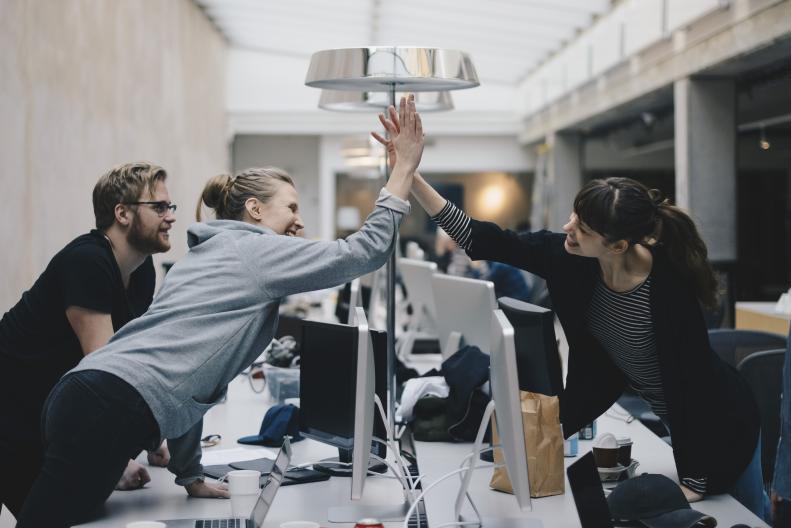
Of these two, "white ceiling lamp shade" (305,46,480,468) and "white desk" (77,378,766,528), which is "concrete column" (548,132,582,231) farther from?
"white desk" (77,378,766,528)

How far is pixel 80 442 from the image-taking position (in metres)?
2.13

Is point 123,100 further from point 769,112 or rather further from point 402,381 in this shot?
point 769,112

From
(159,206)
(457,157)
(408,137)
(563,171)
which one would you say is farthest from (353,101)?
(457,157)

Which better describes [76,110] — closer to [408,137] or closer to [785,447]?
[408,137]

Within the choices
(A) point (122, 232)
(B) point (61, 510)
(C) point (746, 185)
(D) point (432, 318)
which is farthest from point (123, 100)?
(C) point (746, 185)

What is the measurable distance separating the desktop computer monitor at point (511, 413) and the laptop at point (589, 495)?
9.6 inches

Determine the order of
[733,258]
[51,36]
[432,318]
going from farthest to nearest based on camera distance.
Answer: [733,258], [51,36], [432,318]

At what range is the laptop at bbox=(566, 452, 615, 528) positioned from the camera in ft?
7.07

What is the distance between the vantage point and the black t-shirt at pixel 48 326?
8.33 ft

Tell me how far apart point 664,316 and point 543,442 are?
0.47 m

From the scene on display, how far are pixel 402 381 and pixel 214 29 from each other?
42.4ft

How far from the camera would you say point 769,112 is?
11.8 metres

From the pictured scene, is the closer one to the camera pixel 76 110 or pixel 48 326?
pixel 48 326

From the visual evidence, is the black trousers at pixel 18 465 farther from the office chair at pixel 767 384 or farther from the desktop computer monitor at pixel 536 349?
the office chair at pixel 767 384
